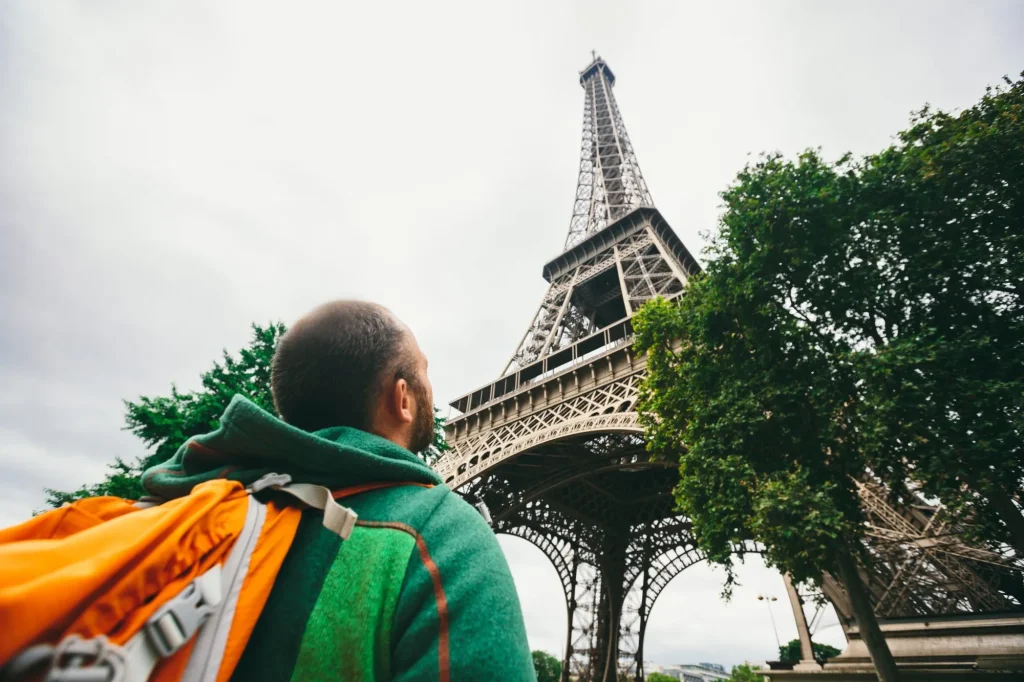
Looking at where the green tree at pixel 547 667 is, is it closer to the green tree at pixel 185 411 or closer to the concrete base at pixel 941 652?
the concrete base at pixel 941 652

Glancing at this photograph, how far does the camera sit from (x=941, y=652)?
432 inches

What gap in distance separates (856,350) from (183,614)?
10084mm

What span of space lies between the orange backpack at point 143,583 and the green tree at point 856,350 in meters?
7.77

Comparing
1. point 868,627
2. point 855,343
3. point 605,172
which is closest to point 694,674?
point 605,172

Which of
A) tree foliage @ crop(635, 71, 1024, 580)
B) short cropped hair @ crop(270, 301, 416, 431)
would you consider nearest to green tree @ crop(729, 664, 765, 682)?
tree foliage @ crop(635, 71, 1024, 580)

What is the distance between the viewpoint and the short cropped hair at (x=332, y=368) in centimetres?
149

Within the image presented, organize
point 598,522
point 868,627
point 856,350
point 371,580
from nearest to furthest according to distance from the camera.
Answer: point 371,580
point 868,627
point 856,350
point 598,522

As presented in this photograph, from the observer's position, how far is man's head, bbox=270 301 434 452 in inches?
58.6

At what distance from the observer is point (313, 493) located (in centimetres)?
106

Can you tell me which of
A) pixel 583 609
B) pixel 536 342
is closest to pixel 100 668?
pixel 536 342

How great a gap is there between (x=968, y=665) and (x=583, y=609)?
21092mm

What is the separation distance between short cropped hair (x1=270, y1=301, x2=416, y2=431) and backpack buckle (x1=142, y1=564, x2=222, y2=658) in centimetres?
72

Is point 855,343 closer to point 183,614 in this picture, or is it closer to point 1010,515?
point 1010,515

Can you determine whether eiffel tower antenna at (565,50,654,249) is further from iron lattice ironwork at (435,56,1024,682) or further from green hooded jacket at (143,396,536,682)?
green hooded jacket at (143,396,536,682)
